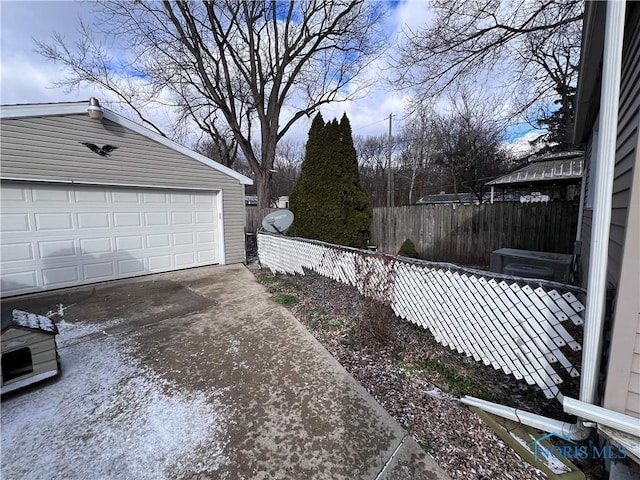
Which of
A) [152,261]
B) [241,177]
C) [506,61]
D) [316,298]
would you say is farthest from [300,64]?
[316,298]

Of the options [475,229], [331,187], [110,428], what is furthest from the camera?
[475,229]

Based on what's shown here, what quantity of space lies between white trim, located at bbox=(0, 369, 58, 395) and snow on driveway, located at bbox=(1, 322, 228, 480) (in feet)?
0.28

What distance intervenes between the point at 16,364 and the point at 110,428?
5.09 feet

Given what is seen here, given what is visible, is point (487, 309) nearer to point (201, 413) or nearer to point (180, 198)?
point (201, 413)

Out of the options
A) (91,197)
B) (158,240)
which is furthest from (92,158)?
(158,240)

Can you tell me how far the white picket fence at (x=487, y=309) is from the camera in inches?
80.9

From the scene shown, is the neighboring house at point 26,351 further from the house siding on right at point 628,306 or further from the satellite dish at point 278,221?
the satellite dish at point 278,221

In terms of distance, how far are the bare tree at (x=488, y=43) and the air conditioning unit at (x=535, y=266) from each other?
4.79 metres

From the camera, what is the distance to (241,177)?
7.83 metres

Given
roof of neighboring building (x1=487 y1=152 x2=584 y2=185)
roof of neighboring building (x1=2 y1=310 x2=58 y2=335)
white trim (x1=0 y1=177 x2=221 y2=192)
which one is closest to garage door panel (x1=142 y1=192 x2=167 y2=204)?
white trim (x1=0 y1=177 x2=221 y2=192)

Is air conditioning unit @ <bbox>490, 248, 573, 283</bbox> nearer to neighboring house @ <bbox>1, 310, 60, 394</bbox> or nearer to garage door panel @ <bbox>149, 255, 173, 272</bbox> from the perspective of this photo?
neighboring house @ <bbox>1, 310, 60, 394</bbox>

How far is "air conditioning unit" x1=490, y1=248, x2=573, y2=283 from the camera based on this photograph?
4.43 m

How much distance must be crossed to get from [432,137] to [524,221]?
728 inches

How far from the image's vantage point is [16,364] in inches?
105
